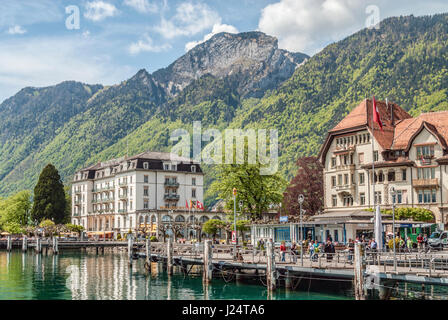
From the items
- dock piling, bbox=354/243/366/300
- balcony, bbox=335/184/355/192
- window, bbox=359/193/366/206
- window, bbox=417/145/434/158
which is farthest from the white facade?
dock piling, bbox=354/243/366/300

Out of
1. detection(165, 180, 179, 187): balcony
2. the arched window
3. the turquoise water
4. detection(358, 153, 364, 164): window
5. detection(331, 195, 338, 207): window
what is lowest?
the turquoise water

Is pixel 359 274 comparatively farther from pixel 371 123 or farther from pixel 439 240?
pixel 371 123

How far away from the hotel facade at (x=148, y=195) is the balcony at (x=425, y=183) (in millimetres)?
54980

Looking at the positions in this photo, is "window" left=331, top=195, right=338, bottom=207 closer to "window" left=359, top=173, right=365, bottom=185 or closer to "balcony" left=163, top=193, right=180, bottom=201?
"window" left=359, top=173, right=365, bottom=185

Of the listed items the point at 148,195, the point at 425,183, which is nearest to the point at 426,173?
the point at 425,183

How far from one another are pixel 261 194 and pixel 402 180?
20.1m

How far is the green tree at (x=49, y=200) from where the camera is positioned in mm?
141000

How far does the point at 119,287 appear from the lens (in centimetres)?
4959

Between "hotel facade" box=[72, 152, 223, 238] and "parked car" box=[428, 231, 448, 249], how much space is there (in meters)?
63.5

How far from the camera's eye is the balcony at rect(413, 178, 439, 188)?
70875mm

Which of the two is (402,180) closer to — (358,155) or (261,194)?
(358,155)

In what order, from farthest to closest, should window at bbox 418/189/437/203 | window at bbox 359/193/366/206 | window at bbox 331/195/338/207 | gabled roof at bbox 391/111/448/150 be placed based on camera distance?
window at bbox 331/195/338/207 < window at bbox 359/193/366/206 < gabled roof at bbox 391/111/448/150 < window at bbox 418/189/437/203

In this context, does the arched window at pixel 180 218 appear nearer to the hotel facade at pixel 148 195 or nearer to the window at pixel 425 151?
the hotel facade at pixel 148 195
